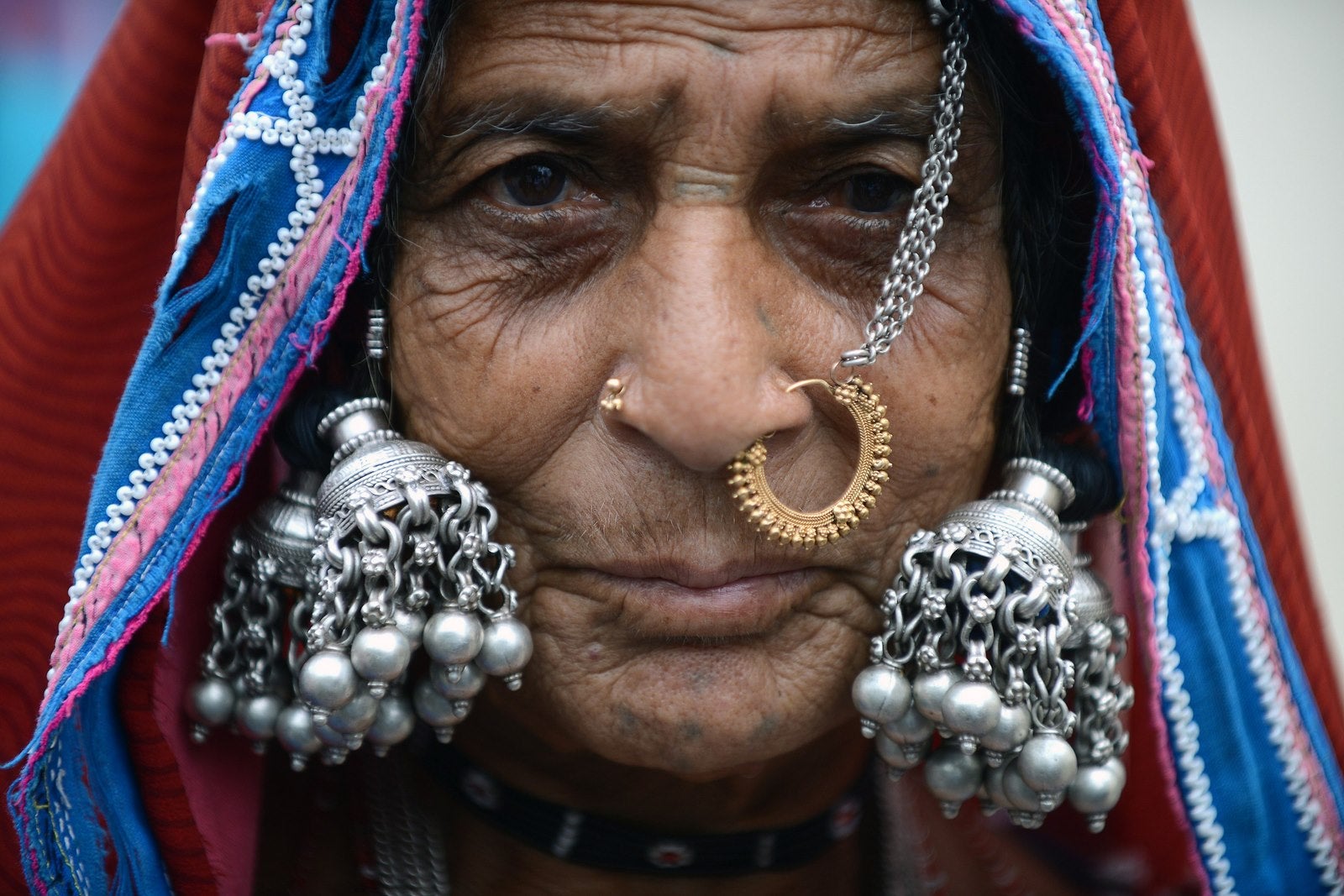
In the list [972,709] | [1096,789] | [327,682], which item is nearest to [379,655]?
[327,682]

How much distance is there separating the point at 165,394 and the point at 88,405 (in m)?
0.41

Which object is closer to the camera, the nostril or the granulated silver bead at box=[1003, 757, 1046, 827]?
the nostril

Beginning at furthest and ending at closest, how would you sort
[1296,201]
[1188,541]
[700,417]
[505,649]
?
[1296,201] → [1188,541] → [505,649] → [700,417]

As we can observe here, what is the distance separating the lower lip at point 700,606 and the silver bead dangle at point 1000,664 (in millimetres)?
158

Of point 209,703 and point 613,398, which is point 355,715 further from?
point 613,398

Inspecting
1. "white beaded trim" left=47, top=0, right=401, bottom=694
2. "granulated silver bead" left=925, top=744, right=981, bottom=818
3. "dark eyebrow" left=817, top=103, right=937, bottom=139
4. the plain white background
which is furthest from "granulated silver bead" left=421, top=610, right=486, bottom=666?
the plain white background

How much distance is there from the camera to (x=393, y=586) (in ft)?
6.06

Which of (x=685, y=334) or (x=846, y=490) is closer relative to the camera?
(x=685, y=334)

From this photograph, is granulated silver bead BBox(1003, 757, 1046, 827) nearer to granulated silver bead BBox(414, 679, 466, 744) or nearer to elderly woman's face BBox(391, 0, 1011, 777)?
elderly woman's face BBox(391, 0, 1011, 777)

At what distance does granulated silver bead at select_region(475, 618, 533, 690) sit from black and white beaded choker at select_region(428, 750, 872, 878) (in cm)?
43

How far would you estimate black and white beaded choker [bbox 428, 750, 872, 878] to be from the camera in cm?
224

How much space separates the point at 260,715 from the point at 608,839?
0.57 m

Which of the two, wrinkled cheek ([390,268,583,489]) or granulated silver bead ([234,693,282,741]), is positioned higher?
wrinkled cheek ([390,268,583,489])

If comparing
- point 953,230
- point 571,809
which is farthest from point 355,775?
point 953,230
